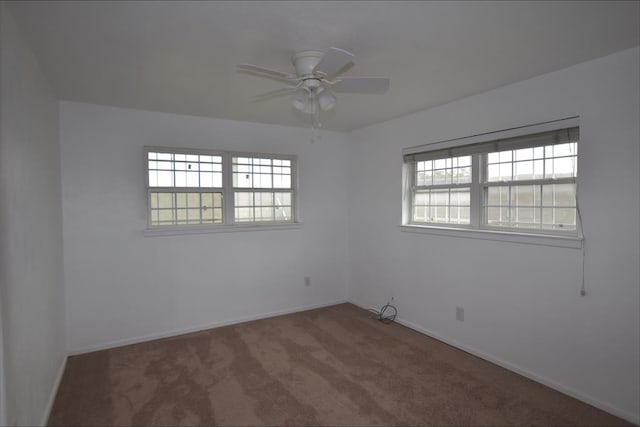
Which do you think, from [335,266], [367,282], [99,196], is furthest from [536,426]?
[99,196]

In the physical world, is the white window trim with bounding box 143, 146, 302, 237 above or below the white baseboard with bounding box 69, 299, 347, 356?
above

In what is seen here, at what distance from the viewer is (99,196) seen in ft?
11.4

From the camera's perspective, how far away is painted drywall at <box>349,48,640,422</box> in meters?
2.34

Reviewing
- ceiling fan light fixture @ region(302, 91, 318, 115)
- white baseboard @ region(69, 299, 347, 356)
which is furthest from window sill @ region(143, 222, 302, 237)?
ceiling fan light fixture @ region(302, 91, 318, 115)

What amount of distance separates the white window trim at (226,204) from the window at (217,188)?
0.01 meters

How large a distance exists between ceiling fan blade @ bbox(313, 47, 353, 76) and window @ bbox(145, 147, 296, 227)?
2423 millimetres

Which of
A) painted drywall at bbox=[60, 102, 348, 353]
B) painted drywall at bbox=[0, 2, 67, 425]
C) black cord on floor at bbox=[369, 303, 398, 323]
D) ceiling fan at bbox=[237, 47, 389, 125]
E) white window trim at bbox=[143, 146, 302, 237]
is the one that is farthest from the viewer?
black cord on floor at bbox=[369, 303, 398, 323]

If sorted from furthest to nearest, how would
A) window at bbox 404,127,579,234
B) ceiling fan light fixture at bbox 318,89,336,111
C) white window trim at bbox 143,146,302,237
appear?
1. white window trim at bbox 143,146,302,237
2. window at bbox 404,127,579,234
3. ceiling fan light fixture at bbox 318,89,336,111

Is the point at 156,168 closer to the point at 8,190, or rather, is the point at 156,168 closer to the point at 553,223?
the point at 8,190

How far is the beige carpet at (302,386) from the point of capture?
2398 millimetres

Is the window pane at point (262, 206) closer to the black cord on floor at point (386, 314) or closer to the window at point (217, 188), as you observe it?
the window at point (217, 188)

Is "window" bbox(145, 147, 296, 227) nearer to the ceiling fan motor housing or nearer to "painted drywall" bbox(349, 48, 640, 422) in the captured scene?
"painted drywall" bbox(349, 48, 640, 422)

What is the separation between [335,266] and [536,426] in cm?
304

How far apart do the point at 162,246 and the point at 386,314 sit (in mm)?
2789
